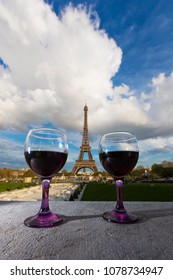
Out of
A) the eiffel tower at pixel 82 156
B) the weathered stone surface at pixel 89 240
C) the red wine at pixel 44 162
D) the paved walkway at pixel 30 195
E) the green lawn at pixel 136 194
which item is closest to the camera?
the weathered stone surface at pixel 89 240

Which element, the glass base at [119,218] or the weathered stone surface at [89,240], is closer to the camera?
the weathered stone surface at [89,240]

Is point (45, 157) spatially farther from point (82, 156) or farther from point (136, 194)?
point (82, 156)

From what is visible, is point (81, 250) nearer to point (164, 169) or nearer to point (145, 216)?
point (145, 216)

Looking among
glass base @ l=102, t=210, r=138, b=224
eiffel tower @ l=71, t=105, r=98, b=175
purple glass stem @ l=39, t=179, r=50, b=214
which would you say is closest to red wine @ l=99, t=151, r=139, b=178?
glass base @ l=102, t=210, r=138, b=224

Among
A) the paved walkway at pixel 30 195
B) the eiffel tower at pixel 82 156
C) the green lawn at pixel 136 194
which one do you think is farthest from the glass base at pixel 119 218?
the eiffel tower at pixel 82 156

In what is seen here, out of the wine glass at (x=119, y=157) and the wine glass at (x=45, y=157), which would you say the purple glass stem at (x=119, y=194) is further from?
the wine glass at (x=45, y=157)

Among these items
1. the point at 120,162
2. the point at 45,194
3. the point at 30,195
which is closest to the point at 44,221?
the point at 45,194

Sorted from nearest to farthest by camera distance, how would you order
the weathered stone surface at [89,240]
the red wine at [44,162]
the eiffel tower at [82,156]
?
1. the weathered stone surface at [89,240]
2. the red wine at [44,162]
3. the eiffel tower at [82,156]
